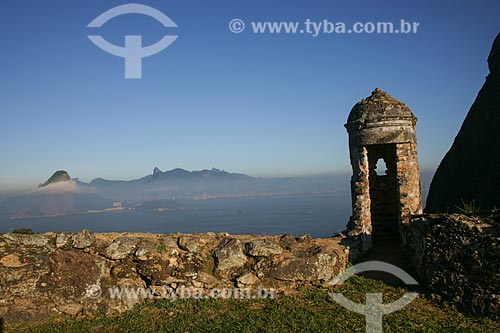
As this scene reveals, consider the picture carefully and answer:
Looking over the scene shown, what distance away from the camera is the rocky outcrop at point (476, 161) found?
24672 millimetres

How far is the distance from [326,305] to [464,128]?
2961 cm

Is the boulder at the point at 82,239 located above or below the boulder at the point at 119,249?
above

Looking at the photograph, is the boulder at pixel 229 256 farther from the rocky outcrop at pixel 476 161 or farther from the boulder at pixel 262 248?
the rocky outcrop at pixel 476 161

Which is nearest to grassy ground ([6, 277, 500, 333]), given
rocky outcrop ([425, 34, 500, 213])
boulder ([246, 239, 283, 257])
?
boulder ([246, 239, 283, 257])

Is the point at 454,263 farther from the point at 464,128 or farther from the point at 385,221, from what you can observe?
the point at 464,128

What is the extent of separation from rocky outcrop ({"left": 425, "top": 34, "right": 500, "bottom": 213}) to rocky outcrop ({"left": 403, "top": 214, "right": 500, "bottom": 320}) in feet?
56.0

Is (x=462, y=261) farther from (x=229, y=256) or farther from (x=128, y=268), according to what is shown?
(x=128, y=268)

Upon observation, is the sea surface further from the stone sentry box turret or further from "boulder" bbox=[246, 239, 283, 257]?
"boulder" bbox=[246, 239, 283, 257]

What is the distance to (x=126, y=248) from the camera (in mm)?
8258

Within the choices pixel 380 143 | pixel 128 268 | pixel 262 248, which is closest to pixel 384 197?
pixel 380 143

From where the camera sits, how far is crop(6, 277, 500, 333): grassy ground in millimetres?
6352

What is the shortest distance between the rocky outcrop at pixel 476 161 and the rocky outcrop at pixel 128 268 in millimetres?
18581

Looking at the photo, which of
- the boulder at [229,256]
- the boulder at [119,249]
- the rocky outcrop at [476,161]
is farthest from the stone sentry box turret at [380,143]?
the rocky outcrop at [476,161]

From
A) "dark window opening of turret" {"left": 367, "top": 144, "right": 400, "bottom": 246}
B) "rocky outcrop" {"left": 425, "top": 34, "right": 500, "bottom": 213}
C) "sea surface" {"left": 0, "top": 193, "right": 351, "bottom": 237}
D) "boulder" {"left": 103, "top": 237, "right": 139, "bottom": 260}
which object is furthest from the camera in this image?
"sea surface" {"left": 0, "top": 193, "right": 351, "bottom": 237}
